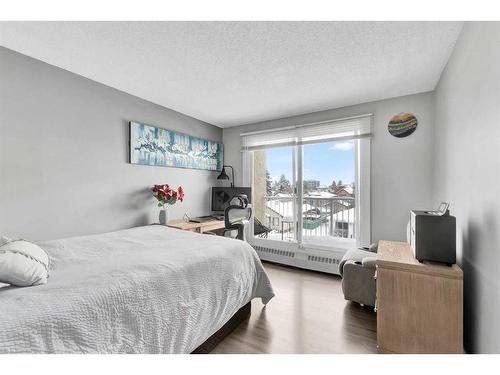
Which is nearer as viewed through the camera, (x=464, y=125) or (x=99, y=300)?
(x=99, y=300)

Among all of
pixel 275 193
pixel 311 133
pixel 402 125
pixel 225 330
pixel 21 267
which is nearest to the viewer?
pixel 21 267

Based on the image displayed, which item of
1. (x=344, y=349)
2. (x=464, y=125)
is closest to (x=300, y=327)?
(x=344, y=349)

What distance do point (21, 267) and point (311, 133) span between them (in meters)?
3.25

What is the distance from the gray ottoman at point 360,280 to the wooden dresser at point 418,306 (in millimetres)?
607

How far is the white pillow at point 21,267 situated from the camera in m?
1.04

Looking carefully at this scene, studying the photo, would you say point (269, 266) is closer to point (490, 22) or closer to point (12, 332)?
point (12, 332)

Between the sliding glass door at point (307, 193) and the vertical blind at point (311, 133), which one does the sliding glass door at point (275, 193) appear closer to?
the sliding glass door at point (307, 193)

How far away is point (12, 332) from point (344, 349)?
6.21 ft

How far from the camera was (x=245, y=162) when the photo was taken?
394 cm

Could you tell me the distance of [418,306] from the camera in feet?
4.73

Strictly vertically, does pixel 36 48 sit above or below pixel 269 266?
above

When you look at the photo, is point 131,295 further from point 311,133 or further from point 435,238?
point 311,133

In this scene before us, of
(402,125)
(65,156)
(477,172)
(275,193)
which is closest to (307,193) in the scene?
(275,193)

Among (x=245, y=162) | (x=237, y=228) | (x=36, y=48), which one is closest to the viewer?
(x=36, y=48)
